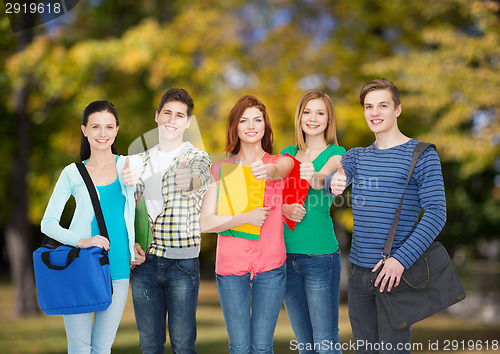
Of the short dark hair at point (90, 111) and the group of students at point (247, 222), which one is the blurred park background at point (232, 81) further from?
the short dark hair at point (90, 111)

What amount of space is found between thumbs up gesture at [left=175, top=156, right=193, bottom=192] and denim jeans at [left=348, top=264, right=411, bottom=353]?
1.14 meters

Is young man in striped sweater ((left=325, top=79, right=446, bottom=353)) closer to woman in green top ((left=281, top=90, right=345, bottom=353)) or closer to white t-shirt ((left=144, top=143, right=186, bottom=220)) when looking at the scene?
woman in green top ((left=281, top=90, right=345, bottom=353))

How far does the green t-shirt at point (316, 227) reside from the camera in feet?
11.9

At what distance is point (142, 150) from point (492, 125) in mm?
7449

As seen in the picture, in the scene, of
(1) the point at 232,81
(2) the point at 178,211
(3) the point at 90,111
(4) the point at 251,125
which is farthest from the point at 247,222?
(1) the point at 232,81

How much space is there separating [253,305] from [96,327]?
3.19 ft

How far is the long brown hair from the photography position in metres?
Answer: 3.60

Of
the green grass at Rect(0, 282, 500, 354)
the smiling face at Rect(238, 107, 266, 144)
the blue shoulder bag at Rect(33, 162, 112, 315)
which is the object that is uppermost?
the smiling face at Rect(238, 107, 266, 144)

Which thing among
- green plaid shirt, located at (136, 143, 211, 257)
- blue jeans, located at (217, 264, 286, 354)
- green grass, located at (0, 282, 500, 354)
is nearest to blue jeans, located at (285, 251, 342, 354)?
blue jeans, located at (217, 264, 286, 354)

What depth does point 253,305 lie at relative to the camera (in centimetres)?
353

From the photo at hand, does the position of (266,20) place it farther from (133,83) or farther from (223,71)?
(133,83)

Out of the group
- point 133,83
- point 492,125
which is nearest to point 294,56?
point 492,125

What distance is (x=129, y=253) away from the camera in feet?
11.4

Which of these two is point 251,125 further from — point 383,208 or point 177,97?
point 383,208
